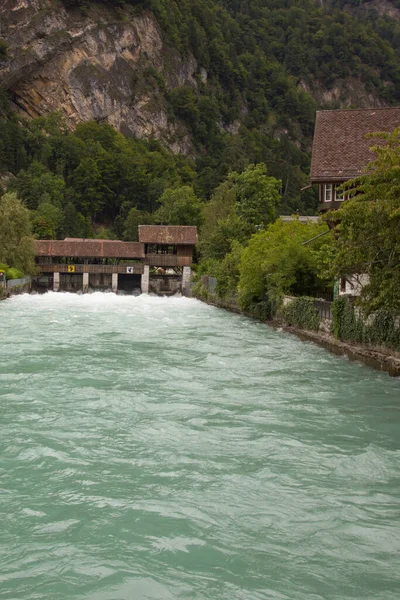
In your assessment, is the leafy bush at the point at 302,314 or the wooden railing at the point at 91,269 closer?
the leafy bush at the point at 302,314

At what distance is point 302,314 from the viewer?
31312 millimetres

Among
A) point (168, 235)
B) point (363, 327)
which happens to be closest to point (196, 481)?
point (363, 327)

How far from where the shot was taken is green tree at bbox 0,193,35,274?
59.4 m

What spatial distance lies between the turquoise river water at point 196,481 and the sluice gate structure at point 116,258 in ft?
155

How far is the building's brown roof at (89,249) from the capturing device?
2699 inches

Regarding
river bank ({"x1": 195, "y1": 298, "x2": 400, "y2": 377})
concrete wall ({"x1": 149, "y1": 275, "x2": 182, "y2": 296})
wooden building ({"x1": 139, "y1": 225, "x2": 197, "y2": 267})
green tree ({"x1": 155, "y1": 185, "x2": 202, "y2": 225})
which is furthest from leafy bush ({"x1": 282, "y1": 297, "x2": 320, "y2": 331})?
green tree ({"x1": 155, "y1": 185, "x2": 202, "y2": 225})

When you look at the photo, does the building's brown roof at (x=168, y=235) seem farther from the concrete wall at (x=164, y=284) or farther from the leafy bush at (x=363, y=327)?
the leafy bush at (x=363, y=327)

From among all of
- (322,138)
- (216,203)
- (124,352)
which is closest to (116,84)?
(216,203)

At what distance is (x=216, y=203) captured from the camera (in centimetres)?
6969

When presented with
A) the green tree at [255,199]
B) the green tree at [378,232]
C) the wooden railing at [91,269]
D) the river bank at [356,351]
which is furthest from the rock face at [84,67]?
the green tree at [378,232]

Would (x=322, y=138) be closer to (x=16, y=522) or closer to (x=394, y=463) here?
(x=394, y=463)

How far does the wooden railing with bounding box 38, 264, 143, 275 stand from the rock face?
70.2m

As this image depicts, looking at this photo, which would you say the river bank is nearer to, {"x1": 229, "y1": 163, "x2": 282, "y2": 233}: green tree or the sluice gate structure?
{"x1": 229, "y1": 163, "x2": 282, "y2": 233}: green tree

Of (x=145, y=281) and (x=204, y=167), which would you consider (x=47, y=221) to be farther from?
(x=204, y=167)
